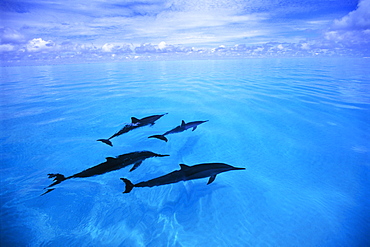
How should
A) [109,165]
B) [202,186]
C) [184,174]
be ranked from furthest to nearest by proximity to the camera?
[202,186] < [109,165] < [184,174]

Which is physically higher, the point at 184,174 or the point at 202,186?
the point at 184,174

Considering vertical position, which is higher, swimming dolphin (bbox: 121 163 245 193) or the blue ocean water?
swimming dolphin (bbox: 121 163 245 193)

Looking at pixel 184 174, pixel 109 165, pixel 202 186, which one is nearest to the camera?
pixel 184 174

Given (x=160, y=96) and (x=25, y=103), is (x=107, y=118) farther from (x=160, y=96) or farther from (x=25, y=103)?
(x=25, y=103)

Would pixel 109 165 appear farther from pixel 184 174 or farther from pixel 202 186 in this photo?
pixel 202 186

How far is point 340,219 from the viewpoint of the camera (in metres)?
4.78

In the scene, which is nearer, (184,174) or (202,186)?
(184,174)

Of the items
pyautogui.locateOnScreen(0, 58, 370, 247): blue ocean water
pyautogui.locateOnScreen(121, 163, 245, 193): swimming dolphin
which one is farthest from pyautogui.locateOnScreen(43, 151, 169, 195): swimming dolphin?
pyautogui.locateOnScreen(0, 58, 370, 247): blue ocean water

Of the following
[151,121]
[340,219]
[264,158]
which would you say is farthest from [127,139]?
[340,219]

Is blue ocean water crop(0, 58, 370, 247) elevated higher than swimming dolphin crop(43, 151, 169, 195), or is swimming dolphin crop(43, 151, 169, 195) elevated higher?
swimming dolphin crop(43, 151, 169, 195)

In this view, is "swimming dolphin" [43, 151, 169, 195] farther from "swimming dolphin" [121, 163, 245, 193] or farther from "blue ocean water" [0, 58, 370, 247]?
"blue ocean water" [0, 58, 370, 247]

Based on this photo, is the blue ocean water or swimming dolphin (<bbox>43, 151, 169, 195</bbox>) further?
swimming dolphin (<bbox>43, 151, 169, 195</bbox>)

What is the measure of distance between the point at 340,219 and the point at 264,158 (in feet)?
10.9

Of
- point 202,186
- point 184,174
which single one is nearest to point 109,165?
point 184,174
